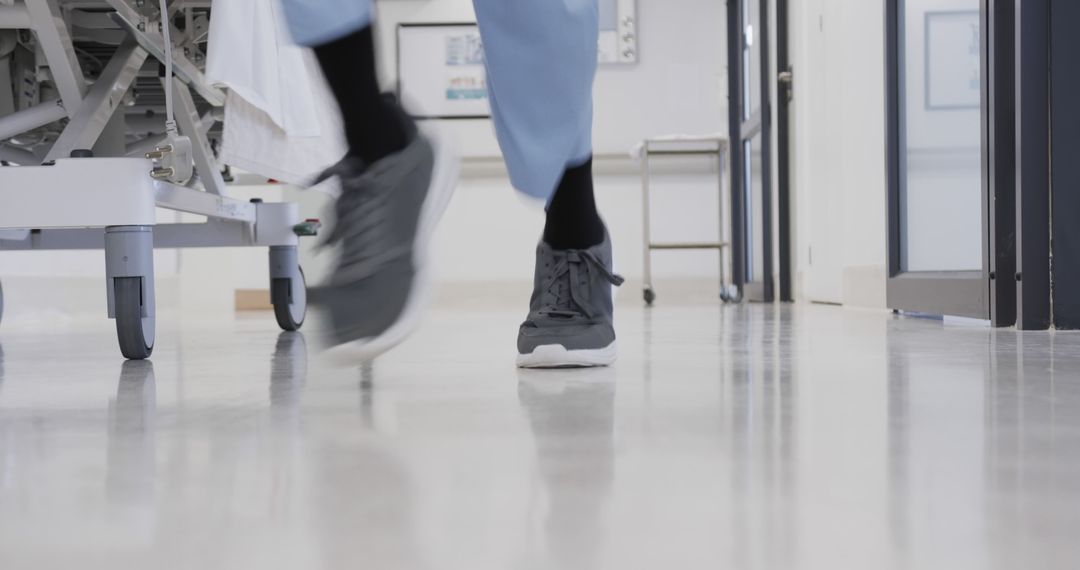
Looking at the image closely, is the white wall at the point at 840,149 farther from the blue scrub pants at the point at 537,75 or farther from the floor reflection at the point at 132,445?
the floor reflection at the point at 132,445

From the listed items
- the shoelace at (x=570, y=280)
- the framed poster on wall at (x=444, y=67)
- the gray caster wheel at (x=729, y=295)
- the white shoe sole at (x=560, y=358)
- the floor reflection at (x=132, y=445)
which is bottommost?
the gray caster wheel at (x=729, y=295)

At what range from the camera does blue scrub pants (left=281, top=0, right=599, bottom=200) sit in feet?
3.10

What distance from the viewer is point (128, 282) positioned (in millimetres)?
1365

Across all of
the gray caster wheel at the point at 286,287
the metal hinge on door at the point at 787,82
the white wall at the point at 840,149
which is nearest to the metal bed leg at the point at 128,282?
the gray caster wheel at the point at 286,287

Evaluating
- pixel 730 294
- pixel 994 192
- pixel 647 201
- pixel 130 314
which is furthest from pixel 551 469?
pixel 647 201

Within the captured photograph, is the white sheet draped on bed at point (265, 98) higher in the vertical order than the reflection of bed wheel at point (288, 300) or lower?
higher

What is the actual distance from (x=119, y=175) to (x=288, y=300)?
97 cm

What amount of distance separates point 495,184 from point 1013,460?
234 inches

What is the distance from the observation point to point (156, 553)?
368 mm

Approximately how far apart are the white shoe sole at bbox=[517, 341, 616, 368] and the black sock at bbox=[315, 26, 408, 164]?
28cm

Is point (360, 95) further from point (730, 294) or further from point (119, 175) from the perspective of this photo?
point (730, 294)

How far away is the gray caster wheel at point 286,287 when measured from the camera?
2.28m

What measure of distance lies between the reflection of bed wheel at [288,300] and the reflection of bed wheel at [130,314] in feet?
2.84

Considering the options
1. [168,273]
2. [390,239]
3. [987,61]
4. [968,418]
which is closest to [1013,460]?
[968,418]
